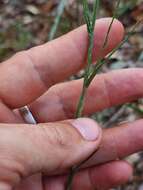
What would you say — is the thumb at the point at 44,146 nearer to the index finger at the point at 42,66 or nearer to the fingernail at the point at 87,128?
the fingernail at the point at 87,128

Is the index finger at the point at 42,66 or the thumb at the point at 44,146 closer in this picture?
the thumb at the point at 44,146

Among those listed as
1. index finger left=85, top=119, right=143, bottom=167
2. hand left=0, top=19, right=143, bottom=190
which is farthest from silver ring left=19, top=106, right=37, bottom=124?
index finger left=85, top=119, right=143, bottom=167

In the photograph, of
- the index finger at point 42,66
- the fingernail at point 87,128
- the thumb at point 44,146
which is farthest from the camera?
the index finger at point 42,66

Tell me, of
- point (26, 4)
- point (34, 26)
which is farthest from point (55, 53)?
point (26, 4)

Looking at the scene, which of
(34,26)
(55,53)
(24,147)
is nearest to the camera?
(24,147)

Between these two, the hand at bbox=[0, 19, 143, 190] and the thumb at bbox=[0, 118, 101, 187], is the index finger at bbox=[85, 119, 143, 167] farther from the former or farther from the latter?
the thumb at bbox=[0, 118, 101, 187]

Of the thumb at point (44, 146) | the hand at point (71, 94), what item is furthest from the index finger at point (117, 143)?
the thumb at point (44, 146)

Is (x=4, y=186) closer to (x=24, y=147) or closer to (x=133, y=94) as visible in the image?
(x=24, y=147)
